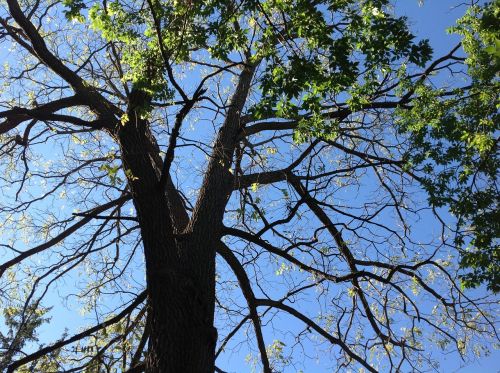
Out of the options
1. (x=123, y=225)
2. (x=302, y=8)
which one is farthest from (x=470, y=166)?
(x=123, y=225)

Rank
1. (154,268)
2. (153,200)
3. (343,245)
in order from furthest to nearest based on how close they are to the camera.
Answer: (343,245), (153,200), (154,268)

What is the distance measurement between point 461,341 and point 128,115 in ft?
15.4

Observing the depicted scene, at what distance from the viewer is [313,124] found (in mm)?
4734

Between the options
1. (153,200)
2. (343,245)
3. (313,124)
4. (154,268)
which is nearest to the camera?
(154,268)

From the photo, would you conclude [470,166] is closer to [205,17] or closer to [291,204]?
[291,204]

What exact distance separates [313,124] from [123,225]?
3.86 metres

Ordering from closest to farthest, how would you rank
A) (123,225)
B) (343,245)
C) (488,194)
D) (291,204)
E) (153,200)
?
1. (153,200)
2. (488,194)
3. (291,204)
4. (343,245)
5. (123,225)

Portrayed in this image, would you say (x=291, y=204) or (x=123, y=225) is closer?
(x=291, y=204)

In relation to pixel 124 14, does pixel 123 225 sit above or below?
below

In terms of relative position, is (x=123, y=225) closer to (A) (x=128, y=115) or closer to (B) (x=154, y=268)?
(A) (x=128, y=115)

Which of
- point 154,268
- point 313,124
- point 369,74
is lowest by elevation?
point 154,268

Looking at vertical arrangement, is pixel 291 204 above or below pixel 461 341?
above

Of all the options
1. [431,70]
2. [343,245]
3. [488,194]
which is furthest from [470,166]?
[343,245]

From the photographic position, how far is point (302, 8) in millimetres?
4312
